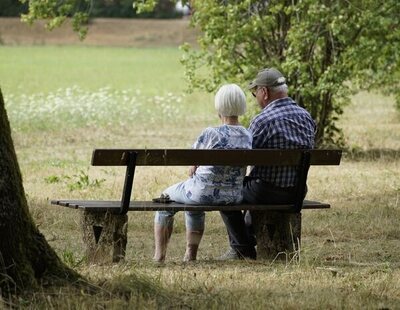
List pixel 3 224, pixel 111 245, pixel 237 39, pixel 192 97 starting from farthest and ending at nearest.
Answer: pixel 192 97 < pixel 237 39 < pixel 111 245 < pixel 3 224

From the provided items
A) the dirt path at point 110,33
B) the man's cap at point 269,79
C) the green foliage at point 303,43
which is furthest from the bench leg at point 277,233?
the dirt path at point 110,33

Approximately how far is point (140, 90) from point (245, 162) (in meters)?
30.6

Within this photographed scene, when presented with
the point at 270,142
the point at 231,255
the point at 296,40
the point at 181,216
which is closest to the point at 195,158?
the point at 270,142

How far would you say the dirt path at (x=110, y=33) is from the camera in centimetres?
8275

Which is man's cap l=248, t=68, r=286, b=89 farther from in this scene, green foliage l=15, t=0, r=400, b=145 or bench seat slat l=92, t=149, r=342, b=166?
green foliage l=15, t=0, r=400, b=145

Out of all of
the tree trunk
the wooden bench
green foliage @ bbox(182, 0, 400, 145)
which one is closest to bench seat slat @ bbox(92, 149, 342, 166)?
the wooden bench

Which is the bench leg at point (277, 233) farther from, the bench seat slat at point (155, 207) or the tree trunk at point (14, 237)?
the tree trunk at point (14, 237)

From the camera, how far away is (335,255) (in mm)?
10195

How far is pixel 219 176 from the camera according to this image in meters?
9.33

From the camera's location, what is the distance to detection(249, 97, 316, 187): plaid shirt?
9609mm

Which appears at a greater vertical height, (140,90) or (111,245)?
(111,245)

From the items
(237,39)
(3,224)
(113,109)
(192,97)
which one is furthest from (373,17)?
(192,97)

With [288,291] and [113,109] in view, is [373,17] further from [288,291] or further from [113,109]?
[113,109]

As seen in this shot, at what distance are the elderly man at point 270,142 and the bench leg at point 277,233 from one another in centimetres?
11
